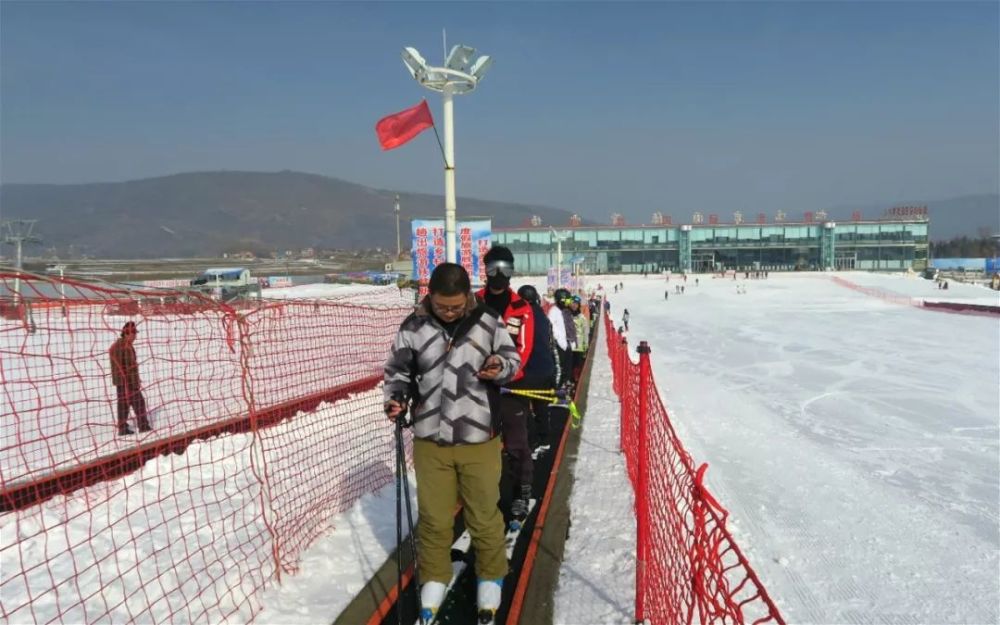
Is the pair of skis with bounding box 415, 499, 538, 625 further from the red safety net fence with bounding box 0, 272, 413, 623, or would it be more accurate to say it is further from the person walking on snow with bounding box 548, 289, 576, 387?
the person walking on snow with bounding box 548, 289, 576, 387

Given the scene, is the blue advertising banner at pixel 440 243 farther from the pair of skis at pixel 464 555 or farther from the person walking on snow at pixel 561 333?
the pair of skis at pixel 464 555

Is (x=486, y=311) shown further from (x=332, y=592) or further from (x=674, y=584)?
(x=332, y=592)

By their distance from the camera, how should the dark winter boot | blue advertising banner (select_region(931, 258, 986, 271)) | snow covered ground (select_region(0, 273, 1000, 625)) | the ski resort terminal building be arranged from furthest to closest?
blue advertising banner (select_region(931, 258, 986, 271)) < the ski resort terminal building < the dark winter boot < snow covered ground (select_region(0, 273, 1000, 625))

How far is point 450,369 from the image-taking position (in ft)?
9.93

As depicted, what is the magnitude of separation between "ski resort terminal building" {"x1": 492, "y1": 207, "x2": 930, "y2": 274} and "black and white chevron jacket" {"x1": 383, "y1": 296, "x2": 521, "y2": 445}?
8704cm

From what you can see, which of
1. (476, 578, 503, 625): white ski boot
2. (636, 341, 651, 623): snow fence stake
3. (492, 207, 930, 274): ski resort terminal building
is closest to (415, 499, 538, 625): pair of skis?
(476, 578, 503, 625): white ski boot

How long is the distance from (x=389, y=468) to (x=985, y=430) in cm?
1088

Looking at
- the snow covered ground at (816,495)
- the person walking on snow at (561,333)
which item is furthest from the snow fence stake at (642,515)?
the person walking on snow at (561,333)

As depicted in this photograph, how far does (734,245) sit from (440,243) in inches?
3407

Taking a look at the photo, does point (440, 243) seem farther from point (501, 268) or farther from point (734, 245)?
point (734, 245)

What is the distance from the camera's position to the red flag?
8781mm

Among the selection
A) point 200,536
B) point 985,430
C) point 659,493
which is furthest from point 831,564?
point 985,430

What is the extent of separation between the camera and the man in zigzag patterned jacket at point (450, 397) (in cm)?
302

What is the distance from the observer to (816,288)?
191 feet
